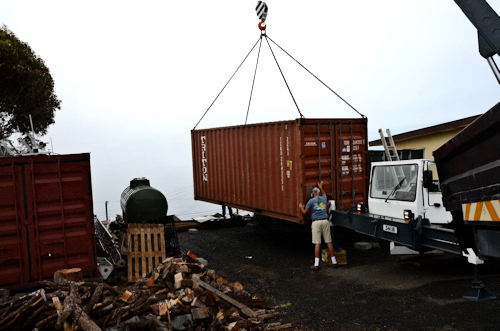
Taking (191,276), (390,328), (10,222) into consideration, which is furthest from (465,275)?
(10,222)

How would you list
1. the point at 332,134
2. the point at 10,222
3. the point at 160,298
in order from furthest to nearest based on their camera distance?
the point at 332,134 → the point at 10,222 → the point at 160,298

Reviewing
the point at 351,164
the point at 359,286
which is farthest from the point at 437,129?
the point at 359,286

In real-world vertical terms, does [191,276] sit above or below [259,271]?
above

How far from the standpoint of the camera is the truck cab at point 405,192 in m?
7.73

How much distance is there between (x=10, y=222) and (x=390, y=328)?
6.80m

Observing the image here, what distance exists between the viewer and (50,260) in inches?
320

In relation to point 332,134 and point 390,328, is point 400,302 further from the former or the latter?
point 332,134

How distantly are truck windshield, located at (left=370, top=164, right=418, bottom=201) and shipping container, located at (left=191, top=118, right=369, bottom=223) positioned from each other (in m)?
1.51

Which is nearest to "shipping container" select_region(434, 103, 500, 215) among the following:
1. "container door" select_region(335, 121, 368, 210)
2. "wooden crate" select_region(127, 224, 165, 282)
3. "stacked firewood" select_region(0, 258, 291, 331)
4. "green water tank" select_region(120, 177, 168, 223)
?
"stacked firewood" select_region(0, 258, 291, 331)

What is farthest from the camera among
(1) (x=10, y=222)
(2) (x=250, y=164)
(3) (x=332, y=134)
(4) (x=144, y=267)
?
(2) (x=250, y=164)

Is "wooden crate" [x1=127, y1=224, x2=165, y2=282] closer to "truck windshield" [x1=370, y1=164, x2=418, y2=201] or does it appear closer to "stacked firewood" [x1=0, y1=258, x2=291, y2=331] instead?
"stacked firewood" [x1=0, y1=258, x2=291, y2=331]

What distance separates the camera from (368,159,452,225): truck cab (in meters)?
7.73

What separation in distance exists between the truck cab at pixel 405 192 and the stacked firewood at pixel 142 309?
3.23m

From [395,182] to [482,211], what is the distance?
484cm
